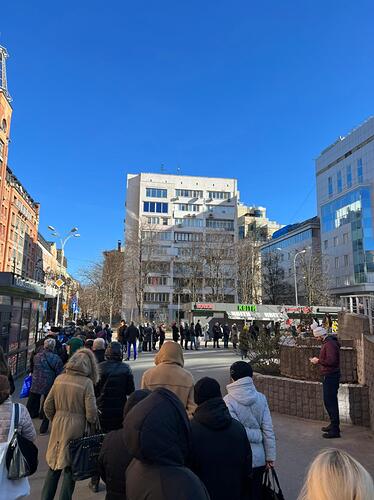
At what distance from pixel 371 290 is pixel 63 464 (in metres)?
62.8

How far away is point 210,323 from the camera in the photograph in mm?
37094

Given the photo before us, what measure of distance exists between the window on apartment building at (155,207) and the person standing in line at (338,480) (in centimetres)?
7951

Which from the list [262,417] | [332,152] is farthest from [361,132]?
[262,417]

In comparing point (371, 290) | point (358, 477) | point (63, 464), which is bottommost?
point (63, 464)

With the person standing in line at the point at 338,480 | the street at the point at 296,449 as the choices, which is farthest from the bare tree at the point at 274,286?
the person standing in line at the point at 338,480

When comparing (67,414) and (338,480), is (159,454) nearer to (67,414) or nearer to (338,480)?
(338,480)

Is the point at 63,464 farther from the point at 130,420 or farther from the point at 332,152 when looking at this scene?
the point at 332,152

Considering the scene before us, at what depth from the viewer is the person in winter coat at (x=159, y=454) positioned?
67.1 inches

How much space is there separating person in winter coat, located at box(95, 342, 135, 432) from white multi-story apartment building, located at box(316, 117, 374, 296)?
198 ft

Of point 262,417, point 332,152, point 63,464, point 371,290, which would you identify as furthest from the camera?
point 332,152

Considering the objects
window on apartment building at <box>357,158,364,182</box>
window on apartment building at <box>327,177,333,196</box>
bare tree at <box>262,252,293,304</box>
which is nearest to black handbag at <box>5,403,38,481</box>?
bare tree at <box>262,252,293,304</box>

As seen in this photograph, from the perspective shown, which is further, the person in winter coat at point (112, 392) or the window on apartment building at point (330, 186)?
the window on apartment building at point (330, 186)

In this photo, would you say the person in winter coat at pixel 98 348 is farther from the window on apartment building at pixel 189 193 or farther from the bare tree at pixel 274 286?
the window on apartment building at pixel 189 193

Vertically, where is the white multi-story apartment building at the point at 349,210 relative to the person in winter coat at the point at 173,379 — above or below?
above
